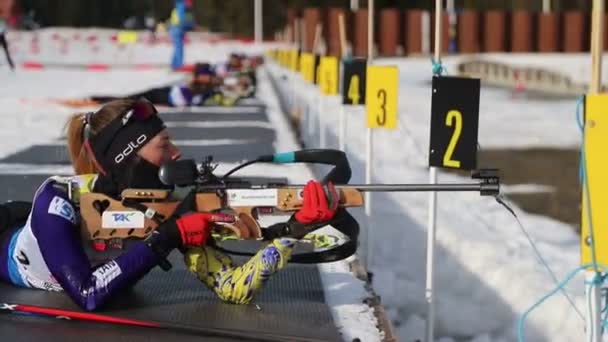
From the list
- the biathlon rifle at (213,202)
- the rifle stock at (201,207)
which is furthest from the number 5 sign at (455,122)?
the rifle stock at (201,207)

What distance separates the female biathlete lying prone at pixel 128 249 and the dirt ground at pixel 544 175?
6.16 metres

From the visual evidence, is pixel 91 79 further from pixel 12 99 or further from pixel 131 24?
pixel 131 24

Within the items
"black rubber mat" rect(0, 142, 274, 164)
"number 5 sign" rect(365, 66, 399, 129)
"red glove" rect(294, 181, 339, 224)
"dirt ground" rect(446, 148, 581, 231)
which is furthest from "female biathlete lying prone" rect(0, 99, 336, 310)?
"dirt ground" rect(446, 148, 581, 231)

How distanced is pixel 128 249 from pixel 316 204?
2.87 feet

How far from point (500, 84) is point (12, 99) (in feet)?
78.1

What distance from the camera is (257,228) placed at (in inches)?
180

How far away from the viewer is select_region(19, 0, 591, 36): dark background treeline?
6347 cm

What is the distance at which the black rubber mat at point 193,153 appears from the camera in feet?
34.7

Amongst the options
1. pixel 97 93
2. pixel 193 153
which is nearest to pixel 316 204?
pixel 193 153

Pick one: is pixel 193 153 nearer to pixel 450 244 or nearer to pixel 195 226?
pixel 450 244

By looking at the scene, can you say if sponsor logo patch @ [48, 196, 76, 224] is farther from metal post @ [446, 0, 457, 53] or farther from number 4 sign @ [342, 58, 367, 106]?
metal post @ [446, 0, 457, 53]

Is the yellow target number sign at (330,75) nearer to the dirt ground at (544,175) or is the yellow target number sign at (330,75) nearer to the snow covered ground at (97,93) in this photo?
the snow covered ground at (97,93)

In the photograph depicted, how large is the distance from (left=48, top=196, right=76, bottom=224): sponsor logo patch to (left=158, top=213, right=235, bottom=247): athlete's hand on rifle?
0.40m

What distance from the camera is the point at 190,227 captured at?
436 cm
